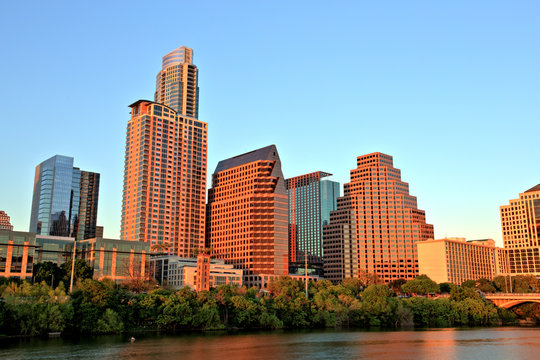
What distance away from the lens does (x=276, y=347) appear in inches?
4181

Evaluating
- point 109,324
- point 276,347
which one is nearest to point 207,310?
point 109,324

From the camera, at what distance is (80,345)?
105625 millimetres

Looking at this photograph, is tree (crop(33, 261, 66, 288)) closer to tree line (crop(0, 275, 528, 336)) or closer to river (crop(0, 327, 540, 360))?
tree line (crop(0, 275, 528, 336))

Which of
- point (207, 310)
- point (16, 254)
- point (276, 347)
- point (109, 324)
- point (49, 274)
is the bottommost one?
point (276, 347)

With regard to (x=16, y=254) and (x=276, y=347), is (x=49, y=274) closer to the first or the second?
(x=16, y=254)

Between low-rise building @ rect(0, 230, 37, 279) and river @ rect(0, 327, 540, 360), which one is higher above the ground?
low-rise building @ rect(0, 230, 37, 279)

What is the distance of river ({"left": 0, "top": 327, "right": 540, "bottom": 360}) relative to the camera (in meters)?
92.4

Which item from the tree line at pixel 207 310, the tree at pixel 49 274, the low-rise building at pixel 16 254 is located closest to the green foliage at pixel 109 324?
the tree line at pixel 207 310

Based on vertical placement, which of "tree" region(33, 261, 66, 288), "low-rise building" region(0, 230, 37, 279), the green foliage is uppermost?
"low-rise building" region(0, 230, 37, 279)

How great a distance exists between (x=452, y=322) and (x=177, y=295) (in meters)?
104

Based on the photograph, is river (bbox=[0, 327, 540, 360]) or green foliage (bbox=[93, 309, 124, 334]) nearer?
river (bbox=[0, 327, 540, 360])

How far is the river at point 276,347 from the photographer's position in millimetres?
92425

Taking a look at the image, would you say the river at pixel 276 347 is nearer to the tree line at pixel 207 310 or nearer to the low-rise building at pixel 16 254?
the tree line at pixel 207 310

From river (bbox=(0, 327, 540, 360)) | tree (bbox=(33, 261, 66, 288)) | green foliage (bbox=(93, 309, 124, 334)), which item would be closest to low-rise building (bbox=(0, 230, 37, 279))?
tree (bbox=(33, 261, 66, 288))
